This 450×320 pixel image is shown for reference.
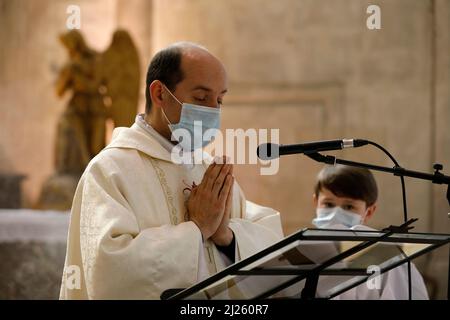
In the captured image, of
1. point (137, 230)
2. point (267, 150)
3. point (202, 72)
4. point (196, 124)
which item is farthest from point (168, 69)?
point (267, 150)

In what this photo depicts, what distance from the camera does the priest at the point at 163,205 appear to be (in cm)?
278

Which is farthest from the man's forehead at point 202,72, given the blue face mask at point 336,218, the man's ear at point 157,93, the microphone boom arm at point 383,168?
the blue face mask at point 336,218

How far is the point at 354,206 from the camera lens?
4027mm

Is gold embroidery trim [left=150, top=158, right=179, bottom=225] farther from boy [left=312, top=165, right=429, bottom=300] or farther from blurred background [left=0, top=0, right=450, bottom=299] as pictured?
blurred background [left=0, top=0, right=450, bottom=299]

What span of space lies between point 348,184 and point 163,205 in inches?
51.3

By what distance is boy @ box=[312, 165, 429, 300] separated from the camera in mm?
3965

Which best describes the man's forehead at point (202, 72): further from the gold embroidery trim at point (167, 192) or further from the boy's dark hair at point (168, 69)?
the gold embroidery trim at point (167, 192)

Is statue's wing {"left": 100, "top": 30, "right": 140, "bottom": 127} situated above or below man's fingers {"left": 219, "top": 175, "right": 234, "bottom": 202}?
above

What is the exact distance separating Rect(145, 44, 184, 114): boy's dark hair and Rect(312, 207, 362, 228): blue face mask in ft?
3.75

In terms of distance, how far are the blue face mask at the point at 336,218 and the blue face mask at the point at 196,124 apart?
38.7 inches

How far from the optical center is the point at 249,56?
27.8ft

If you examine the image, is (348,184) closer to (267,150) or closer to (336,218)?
(336,218)

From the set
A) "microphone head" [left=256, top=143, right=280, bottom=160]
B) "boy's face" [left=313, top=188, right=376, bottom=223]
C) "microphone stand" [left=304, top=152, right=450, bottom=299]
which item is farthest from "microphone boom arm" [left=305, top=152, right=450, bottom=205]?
"boy's face" [left=313, top=188, right=376, bottom=223]
